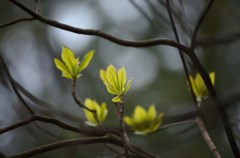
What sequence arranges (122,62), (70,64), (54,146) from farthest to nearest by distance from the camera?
(122,62)
(70,64)
(54,146)

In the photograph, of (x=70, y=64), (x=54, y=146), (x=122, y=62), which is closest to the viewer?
(x=54, y=146)

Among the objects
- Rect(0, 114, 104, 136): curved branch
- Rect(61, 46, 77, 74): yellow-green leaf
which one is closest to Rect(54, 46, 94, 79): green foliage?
Rect(61, 46, 77, 74): yellow-green leaf

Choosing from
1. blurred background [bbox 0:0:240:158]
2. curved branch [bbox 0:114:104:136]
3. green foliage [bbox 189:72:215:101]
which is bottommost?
blurred background [bbox 0:0:240:158]

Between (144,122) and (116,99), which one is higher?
(116,99)

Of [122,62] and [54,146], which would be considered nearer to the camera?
[54,146]

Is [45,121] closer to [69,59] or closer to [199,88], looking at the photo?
[69,59]

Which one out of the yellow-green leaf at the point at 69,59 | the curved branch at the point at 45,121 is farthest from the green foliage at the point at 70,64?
the curved branch at the point at 45,121

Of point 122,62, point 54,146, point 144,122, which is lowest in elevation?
point 122,62

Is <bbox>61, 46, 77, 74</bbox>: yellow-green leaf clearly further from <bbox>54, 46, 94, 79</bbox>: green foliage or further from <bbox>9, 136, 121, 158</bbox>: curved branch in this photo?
<bbox>9, 136, 121, 158</bbox>: curved branch

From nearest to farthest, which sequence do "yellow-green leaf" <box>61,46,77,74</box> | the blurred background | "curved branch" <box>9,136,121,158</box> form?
"curved branch" <box>9,136,121,158</box> < "yellow-green leaf" <box>61,46,77,74</box> < the blurred background

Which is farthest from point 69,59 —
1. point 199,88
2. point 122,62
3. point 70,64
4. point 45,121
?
point 122,62
